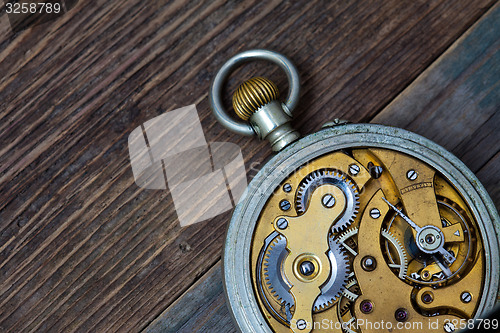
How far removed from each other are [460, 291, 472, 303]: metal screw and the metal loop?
1.43 ft

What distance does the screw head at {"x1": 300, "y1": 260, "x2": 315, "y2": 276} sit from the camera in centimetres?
91

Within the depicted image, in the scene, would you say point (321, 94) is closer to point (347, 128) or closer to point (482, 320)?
point (347, 128)

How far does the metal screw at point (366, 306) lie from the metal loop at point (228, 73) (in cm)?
36

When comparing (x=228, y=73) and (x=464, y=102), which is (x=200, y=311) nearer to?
(x=228, y=73)

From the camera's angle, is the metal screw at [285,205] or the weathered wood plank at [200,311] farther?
the weathered wood plank at [200,311]

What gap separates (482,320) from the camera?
828mm

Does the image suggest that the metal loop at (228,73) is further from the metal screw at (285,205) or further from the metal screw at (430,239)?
the metal screw at (430,239)

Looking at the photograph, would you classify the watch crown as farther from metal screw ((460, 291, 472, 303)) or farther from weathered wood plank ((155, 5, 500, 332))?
metal screw ((460, 291, 472, 303))

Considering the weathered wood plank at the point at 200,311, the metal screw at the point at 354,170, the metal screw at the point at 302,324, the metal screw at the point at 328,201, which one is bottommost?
the weathered wood plank at the point at 200,311

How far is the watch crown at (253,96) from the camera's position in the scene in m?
0.98

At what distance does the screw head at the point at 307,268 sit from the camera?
91 cm

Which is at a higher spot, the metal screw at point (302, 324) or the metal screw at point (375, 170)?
the metal screw at point (375, 170)

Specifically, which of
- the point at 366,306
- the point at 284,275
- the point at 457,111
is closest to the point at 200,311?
the point at 284,275

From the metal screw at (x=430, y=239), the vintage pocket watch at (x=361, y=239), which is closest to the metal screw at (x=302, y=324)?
the vintage pocket watch at (x=361, y=239)
